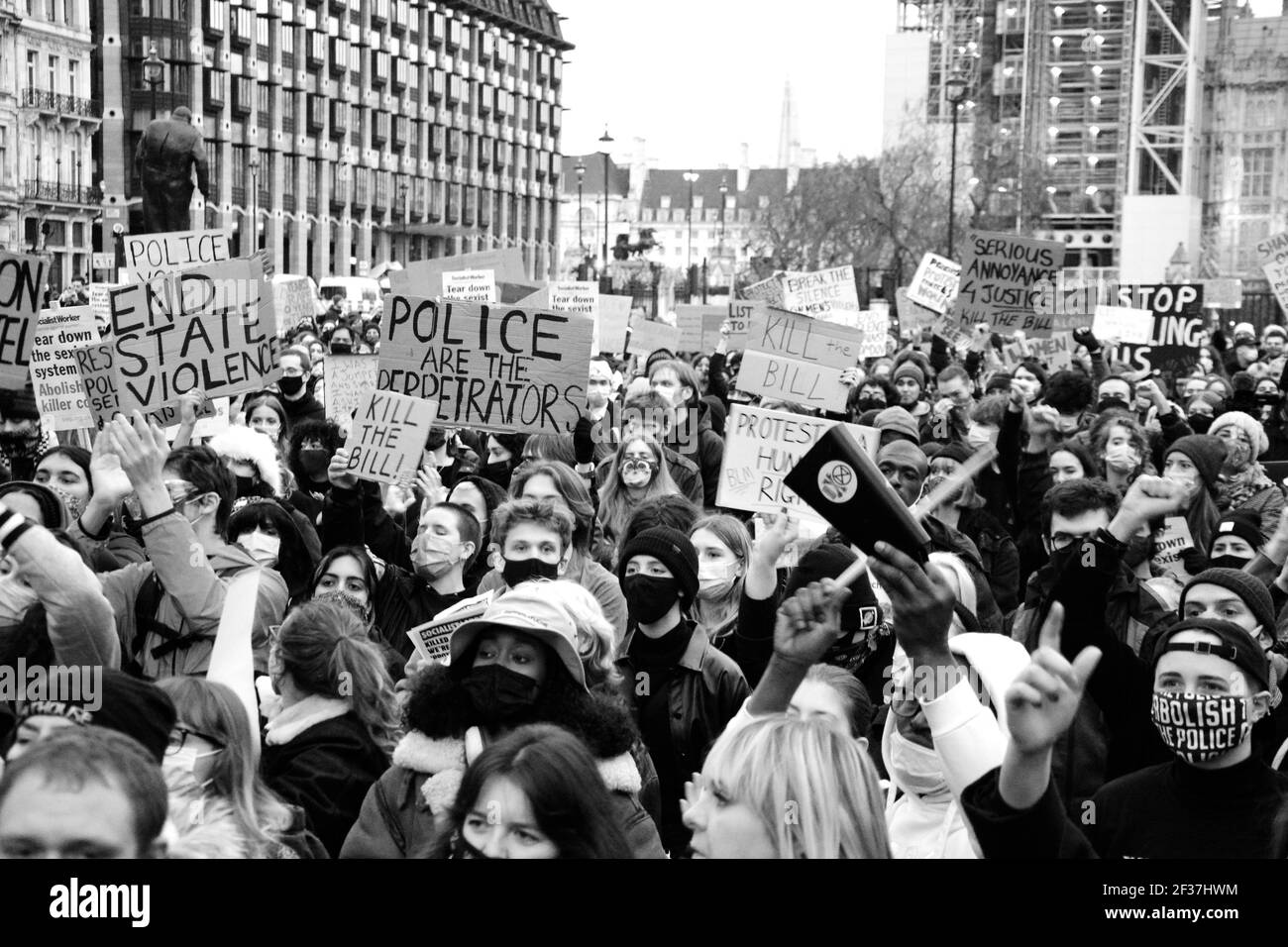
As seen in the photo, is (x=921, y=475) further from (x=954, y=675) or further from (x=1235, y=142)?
(x=1235, y=142)

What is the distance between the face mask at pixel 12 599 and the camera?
5.37 m

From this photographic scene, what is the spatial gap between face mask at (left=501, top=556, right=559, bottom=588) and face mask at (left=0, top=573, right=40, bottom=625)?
4.54 ft

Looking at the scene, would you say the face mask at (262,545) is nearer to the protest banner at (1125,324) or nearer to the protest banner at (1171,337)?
the protest banner at (1171,337)

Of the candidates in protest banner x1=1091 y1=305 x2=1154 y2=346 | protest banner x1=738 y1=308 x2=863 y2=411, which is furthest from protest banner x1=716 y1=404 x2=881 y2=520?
protest banner x1=1091 y1=305 x2=1154 y2=346

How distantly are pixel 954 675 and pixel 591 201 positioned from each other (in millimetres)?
164220

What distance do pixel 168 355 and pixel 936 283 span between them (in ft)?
33.7

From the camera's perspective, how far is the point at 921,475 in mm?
8172

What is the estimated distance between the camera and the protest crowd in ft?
11.1

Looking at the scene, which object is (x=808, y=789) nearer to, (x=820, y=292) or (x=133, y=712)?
(x=133, y=712)

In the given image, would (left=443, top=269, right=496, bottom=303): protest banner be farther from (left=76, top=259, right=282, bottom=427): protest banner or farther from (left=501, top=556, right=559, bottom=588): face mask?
(left=501, top=556, right=559, bottom=588): face mask

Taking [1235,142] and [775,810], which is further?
[1235,142]
